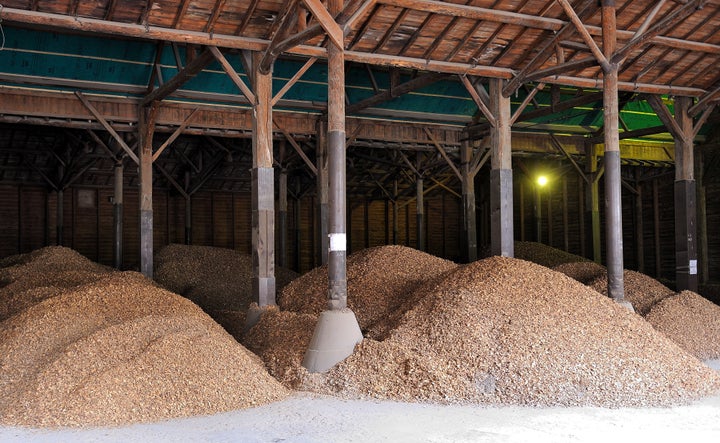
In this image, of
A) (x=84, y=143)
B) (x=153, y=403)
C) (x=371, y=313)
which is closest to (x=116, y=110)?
(x=84, y=143)

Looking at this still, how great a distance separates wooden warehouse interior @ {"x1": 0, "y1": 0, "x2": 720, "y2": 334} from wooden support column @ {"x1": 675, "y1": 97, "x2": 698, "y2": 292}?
0.05 meters

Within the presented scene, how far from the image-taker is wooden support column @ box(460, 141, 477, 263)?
1894 cm

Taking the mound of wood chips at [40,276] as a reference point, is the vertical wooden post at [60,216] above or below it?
above

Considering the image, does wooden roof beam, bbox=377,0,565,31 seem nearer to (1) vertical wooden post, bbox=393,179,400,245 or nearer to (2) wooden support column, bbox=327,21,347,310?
(2) wooden support column, bbox=327,21,347,310

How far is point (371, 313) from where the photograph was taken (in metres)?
10.3

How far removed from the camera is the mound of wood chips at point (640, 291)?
12.6 metres

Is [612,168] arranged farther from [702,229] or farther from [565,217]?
[565,217]

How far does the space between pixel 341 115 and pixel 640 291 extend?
7.55 metres

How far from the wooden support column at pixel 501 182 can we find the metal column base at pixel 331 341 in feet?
13.9

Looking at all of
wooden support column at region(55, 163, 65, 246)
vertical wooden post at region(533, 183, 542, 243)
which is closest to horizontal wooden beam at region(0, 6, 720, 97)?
wooden support column at region(55, 163, 65, 246)

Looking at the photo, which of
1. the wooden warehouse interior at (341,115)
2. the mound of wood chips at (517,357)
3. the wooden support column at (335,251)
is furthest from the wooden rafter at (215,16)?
the mound of wood chips at (517,357)

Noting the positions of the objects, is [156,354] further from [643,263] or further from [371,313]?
[643,263]

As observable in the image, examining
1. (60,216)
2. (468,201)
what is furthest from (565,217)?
(60,216)

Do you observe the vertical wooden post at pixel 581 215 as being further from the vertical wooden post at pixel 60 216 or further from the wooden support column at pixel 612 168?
the vertical wooden post at pixel 60 216
